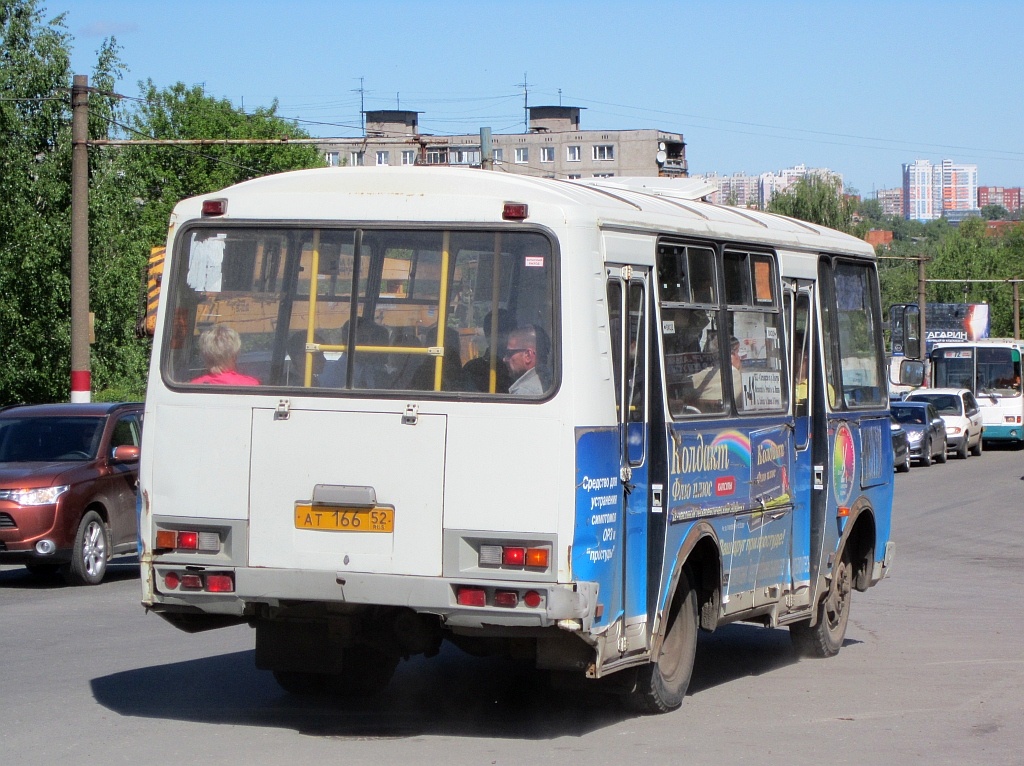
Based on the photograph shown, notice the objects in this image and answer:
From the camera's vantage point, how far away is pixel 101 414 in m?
15.4

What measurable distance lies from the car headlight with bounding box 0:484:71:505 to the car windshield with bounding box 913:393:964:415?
2980cm

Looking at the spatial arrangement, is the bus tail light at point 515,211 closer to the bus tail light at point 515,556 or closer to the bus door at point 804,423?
the bus tail light at point 515,556

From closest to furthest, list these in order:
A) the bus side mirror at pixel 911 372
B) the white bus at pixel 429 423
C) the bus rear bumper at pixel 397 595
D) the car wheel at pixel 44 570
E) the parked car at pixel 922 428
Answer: the bus rear bumper at pixel 397 595 < the white bus at pixel 429 423 < the bus side mirror at pixel 911 372 < the car wheel at pixel 44 570 < the parked car at pixel 922 428

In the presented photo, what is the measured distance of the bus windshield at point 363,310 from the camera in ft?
22.9

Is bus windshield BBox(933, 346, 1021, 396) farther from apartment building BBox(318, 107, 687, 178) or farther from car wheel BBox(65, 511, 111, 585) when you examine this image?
apartment building BBox(318, 107, 687, 178)

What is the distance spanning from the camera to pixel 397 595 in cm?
685

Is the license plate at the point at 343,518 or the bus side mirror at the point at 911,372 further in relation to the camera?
the bus side mirror at the point at 911,372

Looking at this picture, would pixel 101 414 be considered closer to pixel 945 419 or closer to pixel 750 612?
pixel 750 612

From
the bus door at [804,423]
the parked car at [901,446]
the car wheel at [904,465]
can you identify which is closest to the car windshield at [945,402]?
the car wheel at [904,465]

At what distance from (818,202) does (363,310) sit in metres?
76.2

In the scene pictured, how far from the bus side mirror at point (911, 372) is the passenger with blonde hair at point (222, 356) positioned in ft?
20.3

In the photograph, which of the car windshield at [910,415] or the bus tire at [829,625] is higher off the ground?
the car windshield at [910,415]

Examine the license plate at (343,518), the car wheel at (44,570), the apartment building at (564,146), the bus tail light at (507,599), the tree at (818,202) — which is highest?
the apartment building at (564,146)

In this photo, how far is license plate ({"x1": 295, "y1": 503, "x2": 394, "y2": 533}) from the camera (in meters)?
6.93
